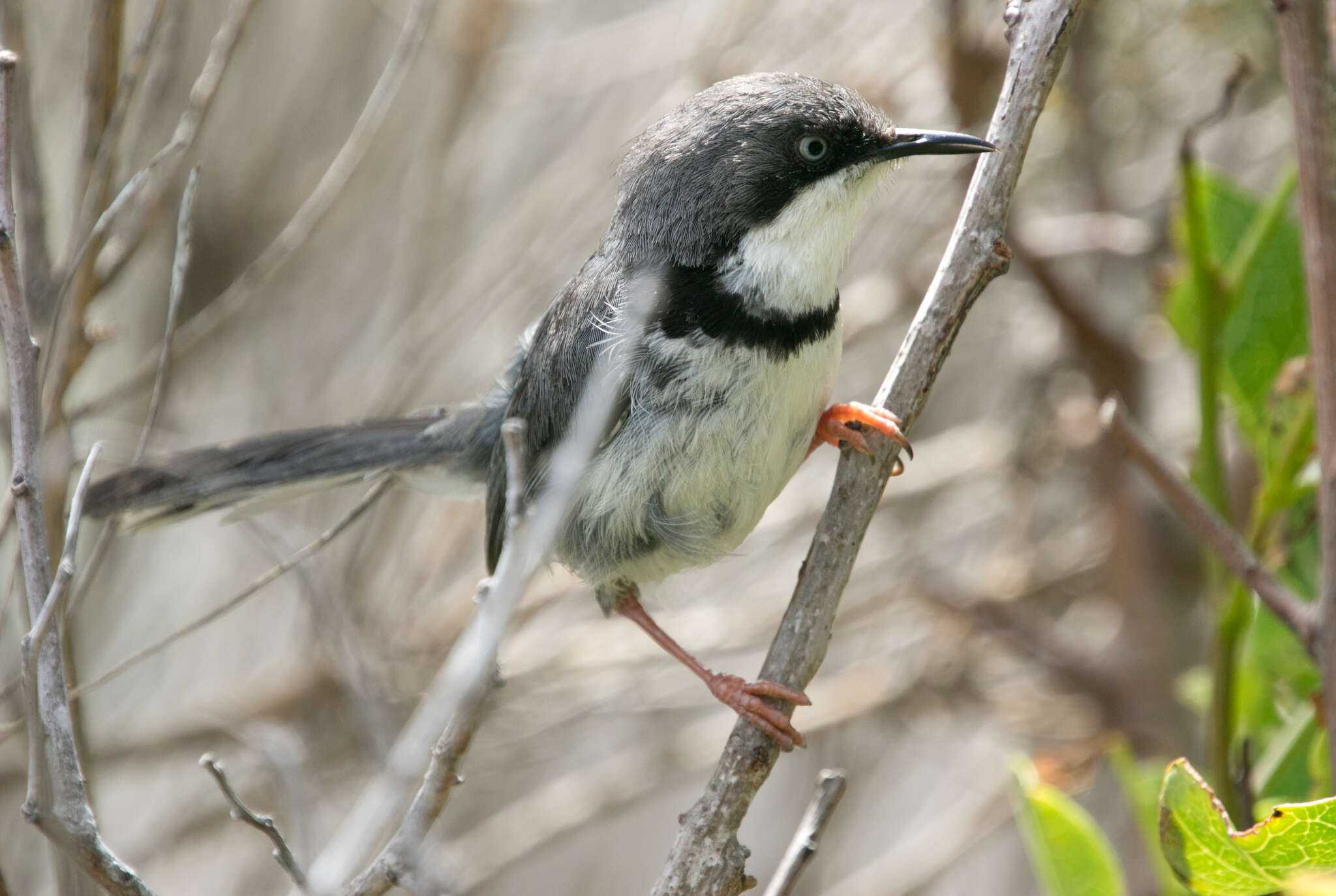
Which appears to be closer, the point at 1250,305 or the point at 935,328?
the point at 935,328

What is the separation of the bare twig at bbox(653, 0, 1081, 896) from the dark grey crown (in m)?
0.52

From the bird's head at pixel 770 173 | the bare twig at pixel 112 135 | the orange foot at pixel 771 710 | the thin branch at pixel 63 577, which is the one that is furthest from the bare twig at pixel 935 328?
the bare twig at pixel 112 135

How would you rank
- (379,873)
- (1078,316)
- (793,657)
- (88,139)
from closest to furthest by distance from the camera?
(379,873) < (793,657) < (88,139) < (1078,316)

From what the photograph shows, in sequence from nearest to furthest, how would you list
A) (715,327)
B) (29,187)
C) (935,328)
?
(935,328) < (29,187) < (715,327)

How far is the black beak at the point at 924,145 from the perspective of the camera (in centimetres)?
225

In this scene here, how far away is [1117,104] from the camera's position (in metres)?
3.93

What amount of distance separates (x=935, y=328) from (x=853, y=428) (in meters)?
0.39

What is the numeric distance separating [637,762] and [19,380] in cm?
303

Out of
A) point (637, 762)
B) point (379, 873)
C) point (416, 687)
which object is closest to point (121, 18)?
point (379, 873)

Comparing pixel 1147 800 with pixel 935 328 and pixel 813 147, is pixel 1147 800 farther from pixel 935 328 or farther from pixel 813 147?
pixel 813 147

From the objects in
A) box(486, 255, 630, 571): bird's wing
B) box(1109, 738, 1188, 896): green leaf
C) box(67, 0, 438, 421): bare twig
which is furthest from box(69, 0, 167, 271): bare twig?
box(1109, 738, 1188, 896): green leaf

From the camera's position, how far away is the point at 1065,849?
202 centimetres

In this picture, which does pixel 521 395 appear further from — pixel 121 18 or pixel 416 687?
pixel 416 687

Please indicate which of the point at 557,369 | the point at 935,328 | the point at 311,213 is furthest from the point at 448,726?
the point at 311,213
